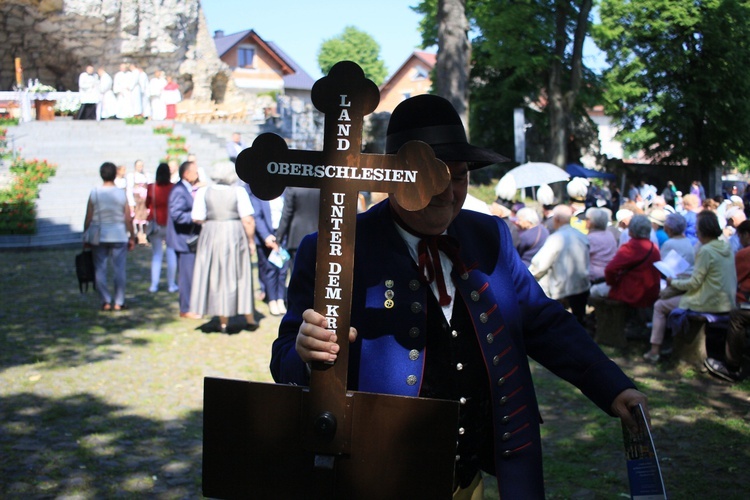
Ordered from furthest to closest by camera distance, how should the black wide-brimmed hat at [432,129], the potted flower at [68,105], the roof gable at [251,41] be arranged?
the roof gable at [251,41] < the potted flower at [68,105] < the black wide-brimmed hat at [432,129]

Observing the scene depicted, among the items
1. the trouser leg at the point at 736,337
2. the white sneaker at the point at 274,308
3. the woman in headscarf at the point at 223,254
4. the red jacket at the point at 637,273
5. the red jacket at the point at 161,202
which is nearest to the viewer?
the trouser leg at the point at 736,337

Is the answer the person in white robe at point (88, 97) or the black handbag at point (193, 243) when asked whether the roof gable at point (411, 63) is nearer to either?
the person in white robe at point (88, 97)

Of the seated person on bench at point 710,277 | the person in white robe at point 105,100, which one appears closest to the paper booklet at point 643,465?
the seated person on bench at point 710,277

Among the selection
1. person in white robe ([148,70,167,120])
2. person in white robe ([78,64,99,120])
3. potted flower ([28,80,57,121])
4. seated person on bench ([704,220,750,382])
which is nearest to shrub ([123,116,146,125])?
person in white robe ([78,64,99,120])

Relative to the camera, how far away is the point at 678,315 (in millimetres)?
8328

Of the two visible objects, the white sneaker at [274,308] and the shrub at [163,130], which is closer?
the white sneaker at [274,308]

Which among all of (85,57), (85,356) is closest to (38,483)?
(85,356)

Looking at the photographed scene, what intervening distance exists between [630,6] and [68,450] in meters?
39.6

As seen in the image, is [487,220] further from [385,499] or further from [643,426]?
[385,499]

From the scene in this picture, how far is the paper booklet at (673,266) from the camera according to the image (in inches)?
337

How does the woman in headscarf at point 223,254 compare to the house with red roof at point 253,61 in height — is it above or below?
below

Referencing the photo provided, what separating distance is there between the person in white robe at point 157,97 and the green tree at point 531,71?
39.4ft

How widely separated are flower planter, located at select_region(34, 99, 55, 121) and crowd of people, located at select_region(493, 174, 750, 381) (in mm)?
23703

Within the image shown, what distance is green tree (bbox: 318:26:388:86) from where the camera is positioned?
94.6 m
